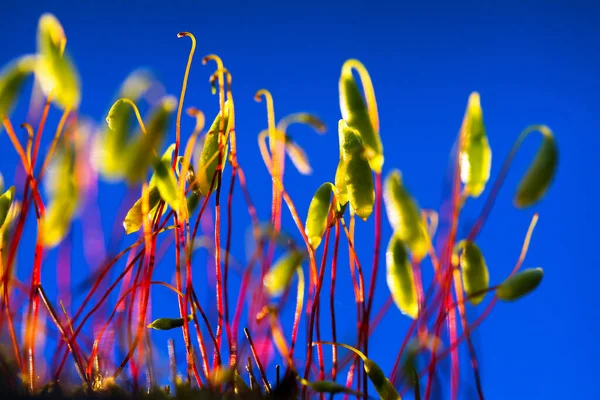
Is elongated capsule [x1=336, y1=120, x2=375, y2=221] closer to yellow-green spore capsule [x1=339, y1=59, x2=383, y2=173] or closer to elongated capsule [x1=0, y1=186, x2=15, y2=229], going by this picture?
yellow-green spore capsule [x1=339, y1=59, x2=383, y2=173]

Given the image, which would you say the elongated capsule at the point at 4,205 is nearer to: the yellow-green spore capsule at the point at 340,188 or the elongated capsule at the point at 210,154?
the elongated capsule at the point at 210,154

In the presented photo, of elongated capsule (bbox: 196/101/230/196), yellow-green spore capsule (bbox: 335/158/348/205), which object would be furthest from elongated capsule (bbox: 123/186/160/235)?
yellow-green spore capsule (bbox: 335/158/348/205)

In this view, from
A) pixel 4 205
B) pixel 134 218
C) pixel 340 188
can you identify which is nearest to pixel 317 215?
pixel 340 188

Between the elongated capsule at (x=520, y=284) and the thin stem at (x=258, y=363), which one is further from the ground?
the elongated capsule at (x=520, y=284)

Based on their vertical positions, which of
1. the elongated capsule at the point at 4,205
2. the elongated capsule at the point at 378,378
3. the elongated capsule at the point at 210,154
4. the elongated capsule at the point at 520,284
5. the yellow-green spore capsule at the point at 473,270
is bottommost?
the elongated capsule at the point at 378,378

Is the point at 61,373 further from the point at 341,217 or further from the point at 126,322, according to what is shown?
the point at 341,217

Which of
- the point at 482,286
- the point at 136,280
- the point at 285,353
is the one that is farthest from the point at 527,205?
the point at 136,280

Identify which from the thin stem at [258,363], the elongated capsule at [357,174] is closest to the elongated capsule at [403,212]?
the elongated capsule at [357,174]
